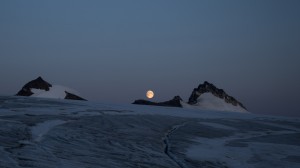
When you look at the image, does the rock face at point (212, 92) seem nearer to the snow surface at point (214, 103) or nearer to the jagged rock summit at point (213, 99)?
the jagged rock summit at point (213, 99)

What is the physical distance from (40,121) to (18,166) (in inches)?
151

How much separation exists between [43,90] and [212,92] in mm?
43739

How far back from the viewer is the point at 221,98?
8175 centimetres

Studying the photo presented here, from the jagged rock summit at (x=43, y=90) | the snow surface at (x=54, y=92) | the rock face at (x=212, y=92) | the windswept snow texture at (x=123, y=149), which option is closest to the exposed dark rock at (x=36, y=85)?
the jagged rock summit at (x=43, y=90)

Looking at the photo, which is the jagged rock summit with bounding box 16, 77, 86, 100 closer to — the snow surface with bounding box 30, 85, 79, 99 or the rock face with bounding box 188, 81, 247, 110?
the snow surface with bounding box 30, 85, 79, 99

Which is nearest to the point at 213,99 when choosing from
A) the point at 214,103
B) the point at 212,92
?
the point at 214,103

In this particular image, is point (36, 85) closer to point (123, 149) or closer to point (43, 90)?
point (43, 90)

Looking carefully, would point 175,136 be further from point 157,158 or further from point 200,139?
point 157,158

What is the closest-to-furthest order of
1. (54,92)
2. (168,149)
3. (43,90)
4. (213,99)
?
(168,149) → (54,92) → (43,90) → (213,99)

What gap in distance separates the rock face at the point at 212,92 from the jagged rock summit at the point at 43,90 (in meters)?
34.3

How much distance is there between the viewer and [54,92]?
52656mm

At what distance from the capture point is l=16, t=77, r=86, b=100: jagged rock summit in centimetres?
5009

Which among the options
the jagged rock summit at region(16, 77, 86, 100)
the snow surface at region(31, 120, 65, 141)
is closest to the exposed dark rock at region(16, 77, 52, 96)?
the jagged rock summit at region(16, 77, 86, 100)

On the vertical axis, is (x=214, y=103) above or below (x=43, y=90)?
below
